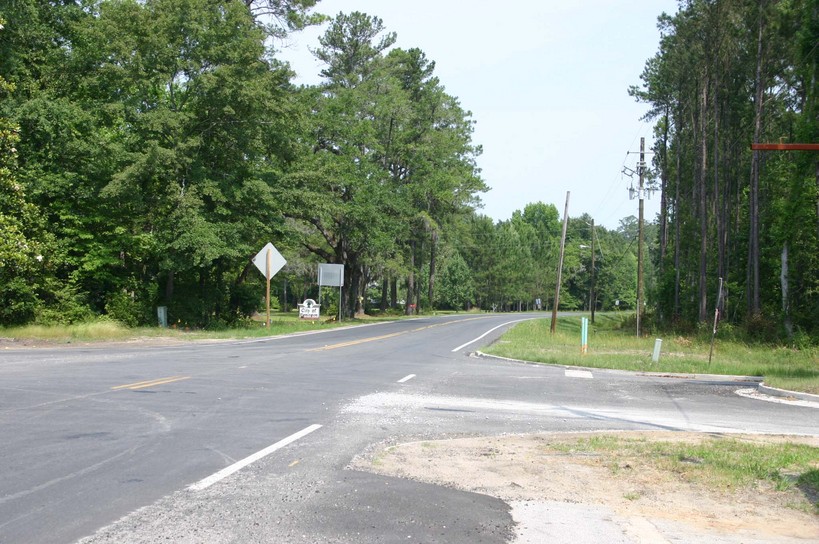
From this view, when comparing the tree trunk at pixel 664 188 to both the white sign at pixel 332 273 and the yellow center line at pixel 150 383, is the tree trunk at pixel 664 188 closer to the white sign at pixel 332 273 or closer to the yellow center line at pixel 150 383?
the white sign at pixel 332 273

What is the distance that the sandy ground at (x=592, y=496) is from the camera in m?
5.49

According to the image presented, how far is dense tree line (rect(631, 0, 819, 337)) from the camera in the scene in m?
32.0

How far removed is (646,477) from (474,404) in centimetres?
564

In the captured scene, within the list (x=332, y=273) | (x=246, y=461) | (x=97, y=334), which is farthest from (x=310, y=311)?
(x=246, y=461)

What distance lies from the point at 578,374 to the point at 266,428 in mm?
12419

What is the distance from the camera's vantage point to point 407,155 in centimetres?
5953

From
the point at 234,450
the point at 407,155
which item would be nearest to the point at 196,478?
the point at 234,450

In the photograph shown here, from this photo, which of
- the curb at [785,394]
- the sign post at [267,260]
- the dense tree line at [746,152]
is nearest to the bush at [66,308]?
the sign post at [267,260]

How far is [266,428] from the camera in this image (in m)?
9.27

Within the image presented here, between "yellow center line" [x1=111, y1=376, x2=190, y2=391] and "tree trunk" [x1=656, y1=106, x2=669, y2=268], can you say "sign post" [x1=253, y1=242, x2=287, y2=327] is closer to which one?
"yellow center line" [x1=111, y1=376, x2=190, y2=391]

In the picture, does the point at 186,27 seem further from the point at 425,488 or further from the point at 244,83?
the point at 425,488

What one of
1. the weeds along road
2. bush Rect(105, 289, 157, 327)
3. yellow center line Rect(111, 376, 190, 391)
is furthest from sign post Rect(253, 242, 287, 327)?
yellow center line Rect(111, 376, 190, 391)

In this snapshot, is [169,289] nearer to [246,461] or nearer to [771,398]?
[771,398]

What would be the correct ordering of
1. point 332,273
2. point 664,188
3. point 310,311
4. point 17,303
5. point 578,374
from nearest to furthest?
1. point 578,374
2. point 17,303
3. point 332,273
4. point 310,311
5. point 664,188
